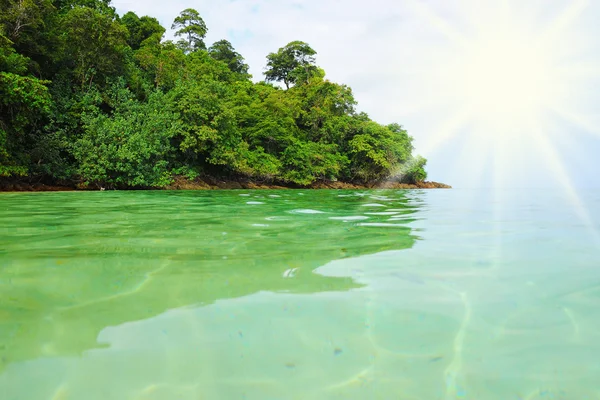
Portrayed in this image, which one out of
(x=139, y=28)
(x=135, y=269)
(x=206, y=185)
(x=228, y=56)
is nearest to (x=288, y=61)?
(x=228, y=56)

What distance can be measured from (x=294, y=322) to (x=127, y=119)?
64.7 feet

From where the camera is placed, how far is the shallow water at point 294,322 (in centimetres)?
116

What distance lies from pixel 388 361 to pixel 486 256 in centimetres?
204

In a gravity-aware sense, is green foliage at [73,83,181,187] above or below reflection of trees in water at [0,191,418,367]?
above

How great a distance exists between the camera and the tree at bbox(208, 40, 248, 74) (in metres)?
47.3

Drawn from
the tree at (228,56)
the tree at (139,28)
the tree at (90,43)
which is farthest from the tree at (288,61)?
the tree at (90,43)

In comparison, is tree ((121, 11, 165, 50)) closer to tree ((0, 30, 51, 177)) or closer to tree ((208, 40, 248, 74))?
tree ((208, 40, 248, 74))

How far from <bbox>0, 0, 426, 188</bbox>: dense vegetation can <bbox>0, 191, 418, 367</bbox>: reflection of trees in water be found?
13.5m

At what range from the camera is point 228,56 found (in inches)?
1916

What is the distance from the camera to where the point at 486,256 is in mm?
2955

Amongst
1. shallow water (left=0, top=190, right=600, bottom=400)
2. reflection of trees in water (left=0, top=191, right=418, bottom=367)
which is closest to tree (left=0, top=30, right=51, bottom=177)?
reflection of trees in water (left=0, top=191, right=418, bottom=367)

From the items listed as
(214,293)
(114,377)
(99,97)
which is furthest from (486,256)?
(99,97)

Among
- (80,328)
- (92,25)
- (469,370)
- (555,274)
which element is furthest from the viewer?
(92,25)

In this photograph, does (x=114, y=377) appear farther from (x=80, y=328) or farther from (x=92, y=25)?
(x=92, y=25)
